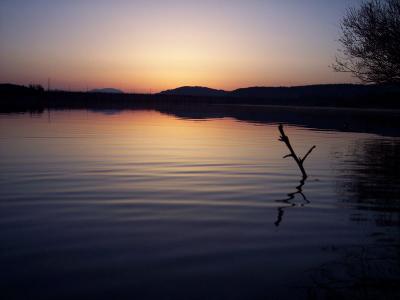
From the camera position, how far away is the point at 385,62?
68.7ft

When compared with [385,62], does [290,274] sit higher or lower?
lower

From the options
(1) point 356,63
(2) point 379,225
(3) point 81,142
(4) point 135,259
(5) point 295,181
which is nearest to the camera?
(4) point 135,259

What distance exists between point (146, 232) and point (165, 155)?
1028 cm

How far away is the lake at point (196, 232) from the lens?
445 cm

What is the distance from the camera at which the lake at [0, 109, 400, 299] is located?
4453 millimetres

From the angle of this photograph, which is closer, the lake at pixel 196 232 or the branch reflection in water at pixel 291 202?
the lake at pixel 196 232

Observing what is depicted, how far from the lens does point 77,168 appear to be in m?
12.5

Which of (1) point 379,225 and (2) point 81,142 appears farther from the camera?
(2) point 81,142

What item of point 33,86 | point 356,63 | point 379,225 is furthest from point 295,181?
point 33,86

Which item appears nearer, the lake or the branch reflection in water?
the lake

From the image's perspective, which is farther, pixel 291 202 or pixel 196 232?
pixel 291 202

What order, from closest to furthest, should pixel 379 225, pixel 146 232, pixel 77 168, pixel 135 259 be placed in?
pixel 135 259 < pixel 146 232 < pixel 379 225 < pixel 77 168

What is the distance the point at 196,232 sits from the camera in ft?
20.8

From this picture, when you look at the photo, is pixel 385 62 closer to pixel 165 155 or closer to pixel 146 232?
pixel 165 155
